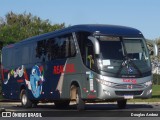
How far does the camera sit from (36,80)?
2572 centimetres

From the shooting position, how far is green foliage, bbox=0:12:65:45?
187ft

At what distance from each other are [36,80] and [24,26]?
149 feet

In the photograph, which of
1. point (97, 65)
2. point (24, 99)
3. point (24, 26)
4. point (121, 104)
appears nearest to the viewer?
point (97, 65)

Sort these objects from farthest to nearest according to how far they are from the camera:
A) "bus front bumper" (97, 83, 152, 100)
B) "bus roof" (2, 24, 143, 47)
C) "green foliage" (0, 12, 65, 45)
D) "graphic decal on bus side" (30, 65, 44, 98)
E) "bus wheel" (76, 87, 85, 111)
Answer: "green foliage" (0, 12, 65, 45)
"graphic decal on bus side" (30, 65, 44, 98)
"bus wheel" (76, 87, 85, 111)
"bus roof" (2, 24, 143, 47)
"bus front bumper" (97, 83, 152, 100)

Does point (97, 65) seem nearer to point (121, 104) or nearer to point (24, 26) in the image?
point (121, 104)

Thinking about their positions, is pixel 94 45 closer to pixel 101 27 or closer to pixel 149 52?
pixel 101 27

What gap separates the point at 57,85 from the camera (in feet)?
75.9

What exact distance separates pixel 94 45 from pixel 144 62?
8.04ft

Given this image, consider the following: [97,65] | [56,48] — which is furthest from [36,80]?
[97,65]

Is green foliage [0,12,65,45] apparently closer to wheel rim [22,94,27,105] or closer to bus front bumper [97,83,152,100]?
wheel rim [22,94,27,105]

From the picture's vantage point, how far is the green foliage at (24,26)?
5686 centimetres

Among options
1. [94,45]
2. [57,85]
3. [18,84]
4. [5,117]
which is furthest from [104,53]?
[18,84]

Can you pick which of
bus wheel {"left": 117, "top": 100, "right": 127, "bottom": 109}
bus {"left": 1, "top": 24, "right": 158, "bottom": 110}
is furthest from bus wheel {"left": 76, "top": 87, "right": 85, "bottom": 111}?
bus wheel {"left": 117, "top": 100, "right": 127, "bottom": 109}

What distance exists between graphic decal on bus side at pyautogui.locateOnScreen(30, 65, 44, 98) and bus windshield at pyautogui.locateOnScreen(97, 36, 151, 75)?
5.33 metres
